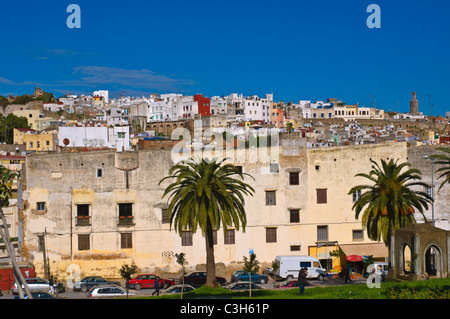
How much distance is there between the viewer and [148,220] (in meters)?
49.9

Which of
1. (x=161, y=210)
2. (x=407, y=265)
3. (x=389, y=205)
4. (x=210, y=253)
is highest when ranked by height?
(x=389, y=205)

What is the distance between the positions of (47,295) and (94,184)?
1561 centimetres

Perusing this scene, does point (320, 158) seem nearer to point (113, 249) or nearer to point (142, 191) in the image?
point (142, 191)

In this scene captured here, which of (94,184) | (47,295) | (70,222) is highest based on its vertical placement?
(94,184)

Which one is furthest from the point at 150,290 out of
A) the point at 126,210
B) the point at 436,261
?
the point at 436,261

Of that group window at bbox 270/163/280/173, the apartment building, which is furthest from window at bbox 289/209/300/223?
window at bbox 270/163/280/173

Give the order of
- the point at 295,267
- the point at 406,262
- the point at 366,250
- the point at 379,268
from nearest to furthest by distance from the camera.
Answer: the point at 379,268, the point at 295,267, the point at 406,262, the point at 366,250

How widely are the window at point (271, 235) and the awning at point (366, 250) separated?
5.82m

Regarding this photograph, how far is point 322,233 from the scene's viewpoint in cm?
5197

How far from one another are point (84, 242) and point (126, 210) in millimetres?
4375

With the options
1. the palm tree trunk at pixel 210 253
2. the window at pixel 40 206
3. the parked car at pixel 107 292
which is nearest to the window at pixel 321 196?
the palm tree trunk at pixel 210 253

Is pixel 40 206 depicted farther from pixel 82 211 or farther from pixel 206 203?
pixel 206 203

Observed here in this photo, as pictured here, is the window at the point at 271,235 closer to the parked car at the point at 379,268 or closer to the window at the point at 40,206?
the parked car at the point at 379,268
